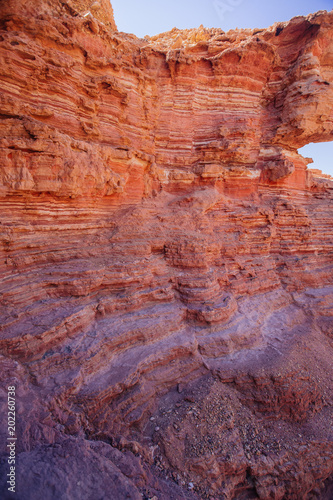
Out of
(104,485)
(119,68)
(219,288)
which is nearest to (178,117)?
(119,68)

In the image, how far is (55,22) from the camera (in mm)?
7934

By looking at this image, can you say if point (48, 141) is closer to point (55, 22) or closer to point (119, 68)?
point (55, 22)

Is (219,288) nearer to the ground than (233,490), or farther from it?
farther from it

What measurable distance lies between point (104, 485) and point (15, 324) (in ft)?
13.0

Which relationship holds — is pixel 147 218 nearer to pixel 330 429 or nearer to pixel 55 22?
pixel 55 22

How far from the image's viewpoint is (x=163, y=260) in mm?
9531

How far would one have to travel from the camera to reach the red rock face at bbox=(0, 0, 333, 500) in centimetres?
559

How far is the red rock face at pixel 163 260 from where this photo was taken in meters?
5.59

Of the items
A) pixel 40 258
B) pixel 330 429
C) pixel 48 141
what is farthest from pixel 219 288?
pixel 48 141

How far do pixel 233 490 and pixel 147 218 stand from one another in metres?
8.53

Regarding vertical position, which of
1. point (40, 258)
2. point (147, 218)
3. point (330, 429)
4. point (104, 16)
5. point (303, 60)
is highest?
point (104, 16)

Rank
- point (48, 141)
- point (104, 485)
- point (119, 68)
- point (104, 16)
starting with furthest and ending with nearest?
point (104, 16), point (119, 68), point (48, 141), point (104, 485)

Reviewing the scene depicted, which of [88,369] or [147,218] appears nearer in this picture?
[88,369]

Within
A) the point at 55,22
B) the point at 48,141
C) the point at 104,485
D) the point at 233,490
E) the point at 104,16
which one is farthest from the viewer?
the point at 104,16
